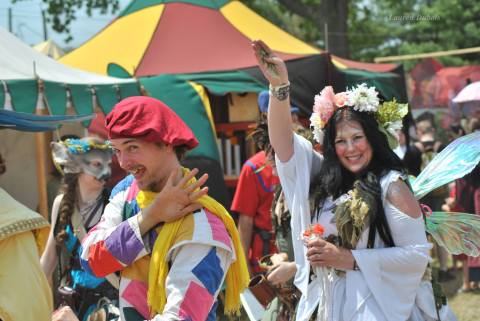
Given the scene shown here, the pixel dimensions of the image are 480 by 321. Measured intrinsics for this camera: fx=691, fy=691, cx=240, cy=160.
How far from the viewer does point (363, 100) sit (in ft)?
9.41

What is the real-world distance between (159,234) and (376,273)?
109cm

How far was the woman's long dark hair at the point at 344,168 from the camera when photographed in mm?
2838

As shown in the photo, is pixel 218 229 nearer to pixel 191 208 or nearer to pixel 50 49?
pixel 191 208

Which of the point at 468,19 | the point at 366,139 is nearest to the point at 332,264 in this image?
the point at 366,139

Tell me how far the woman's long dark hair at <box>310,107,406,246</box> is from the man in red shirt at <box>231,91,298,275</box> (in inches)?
62.8

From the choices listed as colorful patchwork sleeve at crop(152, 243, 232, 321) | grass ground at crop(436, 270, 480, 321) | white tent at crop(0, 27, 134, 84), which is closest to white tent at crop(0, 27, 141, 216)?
white tent at crop(0, 27, 134, 84)

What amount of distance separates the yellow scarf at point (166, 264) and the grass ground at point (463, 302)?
4728 mm

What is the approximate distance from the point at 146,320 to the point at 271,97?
3.81 feet

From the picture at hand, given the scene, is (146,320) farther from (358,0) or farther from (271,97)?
(358,0)

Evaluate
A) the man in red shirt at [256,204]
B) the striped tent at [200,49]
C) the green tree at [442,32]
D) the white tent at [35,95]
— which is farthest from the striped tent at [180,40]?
the green tree at [442,32]

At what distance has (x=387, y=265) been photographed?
2.72m

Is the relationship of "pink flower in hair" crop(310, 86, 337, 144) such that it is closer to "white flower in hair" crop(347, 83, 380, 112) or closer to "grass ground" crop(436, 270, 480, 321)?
"white flower in hair" crop(347, 83, 380, 112)

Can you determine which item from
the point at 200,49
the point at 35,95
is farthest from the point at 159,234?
the point at 200,49

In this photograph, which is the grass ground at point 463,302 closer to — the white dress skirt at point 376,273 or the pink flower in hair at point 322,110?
the white dress skirt at point 376,273
